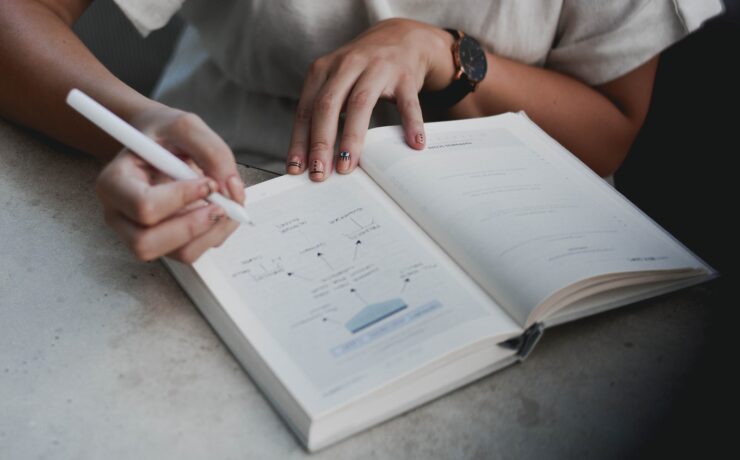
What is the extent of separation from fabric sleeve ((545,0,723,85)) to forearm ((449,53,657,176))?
0.10ft

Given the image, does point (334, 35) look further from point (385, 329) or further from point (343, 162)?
point (385, 329)

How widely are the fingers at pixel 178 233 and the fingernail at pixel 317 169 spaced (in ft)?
0.41

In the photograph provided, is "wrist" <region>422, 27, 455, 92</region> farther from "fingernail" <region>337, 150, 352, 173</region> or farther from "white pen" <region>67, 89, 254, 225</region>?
"white pen" <region>67, 89, 254, 225</region>

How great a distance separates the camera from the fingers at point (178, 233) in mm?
481

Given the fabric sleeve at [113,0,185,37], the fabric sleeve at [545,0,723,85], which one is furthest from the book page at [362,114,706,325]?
the fabric sleeve at [113,0,185,37]

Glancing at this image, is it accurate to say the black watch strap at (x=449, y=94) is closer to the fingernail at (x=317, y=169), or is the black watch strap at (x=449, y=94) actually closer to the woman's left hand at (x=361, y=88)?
the woman's left hand at (x=361, y=88)

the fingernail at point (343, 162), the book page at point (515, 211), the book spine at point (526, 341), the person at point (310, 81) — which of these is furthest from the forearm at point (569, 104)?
the book spine at point (526, 341)

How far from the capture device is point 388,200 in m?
0.61

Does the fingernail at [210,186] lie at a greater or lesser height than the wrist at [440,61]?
greater

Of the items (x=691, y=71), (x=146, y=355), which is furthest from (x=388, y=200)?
(x=691, y=71)

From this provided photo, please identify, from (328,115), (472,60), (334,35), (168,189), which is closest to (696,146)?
(472,60)

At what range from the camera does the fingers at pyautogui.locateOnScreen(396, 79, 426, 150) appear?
0.65m

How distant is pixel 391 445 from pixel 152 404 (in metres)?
0.17

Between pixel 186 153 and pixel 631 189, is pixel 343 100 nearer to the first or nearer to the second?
pixel 186 153
